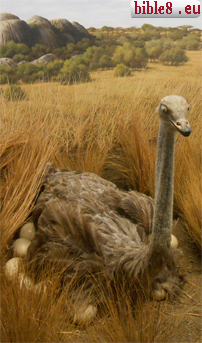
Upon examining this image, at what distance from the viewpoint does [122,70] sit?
3496 millimetres

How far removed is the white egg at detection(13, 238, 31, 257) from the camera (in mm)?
2270

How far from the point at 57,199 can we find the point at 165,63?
189cm

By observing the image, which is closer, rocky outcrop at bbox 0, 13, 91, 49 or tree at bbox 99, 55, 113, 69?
rocky outcrop at bbox 0, 13, 91, 49

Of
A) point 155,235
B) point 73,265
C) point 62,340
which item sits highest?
point 155,235

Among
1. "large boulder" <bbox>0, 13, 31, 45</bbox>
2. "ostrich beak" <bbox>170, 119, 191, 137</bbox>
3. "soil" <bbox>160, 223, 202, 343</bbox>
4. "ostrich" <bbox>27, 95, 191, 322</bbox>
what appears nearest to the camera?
"ostrich beak" <bbox>170, 119, 191, 137</bbox>

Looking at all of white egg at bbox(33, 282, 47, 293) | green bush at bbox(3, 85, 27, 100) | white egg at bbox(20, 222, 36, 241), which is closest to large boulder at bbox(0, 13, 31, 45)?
green bush at bbox(3, 85, 27, 100)

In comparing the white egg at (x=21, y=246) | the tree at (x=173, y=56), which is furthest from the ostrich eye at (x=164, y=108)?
the tree at (x=173, y=56)

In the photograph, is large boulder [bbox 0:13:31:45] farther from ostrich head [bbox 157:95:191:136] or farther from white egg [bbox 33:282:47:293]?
white egg [bbox 33:282:47:293]

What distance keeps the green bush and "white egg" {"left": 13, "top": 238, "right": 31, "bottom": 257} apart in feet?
4.87

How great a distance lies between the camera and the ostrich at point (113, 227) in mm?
1625

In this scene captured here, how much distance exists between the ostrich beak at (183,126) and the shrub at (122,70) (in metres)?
2.13

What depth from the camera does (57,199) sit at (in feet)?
7.47

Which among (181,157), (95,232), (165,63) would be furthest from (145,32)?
(95,232)

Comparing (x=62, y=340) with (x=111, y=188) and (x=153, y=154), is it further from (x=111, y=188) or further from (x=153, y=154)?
(x=153, y=154)
